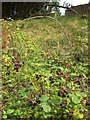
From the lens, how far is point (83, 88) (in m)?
3.51

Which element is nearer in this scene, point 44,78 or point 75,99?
point 75,99

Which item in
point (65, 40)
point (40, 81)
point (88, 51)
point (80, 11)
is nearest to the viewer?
point (40, 81)

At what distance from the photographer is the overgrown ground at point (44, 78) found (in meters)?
2.88

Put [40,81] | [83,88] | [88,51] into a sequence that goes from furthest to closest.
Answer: [88,51]
[83,88]
[40,81]

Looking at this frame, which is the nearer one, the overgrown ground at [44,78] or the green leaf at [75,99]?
the green leaf at [75,99]

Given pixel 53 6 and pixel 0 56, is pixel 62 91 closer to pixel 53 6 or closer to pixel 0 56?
pixel 0 56

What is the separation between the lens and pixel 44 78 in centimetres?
321

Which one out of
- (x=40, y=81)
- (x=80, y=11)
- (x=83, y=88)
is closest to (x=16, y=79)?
(x=40, y=81)

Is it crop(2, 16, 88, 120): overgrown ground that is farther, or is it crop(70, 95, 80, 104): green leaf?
crop(2, 16, 88, 120): overgrown ground

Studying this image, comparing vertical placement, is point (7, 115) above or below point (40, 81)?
below

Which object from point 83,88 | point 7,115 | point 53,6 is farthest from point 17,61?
point 53,6

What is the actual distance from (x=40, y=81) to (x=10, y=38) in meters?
1.95

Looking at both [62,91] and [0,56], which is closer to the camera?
[62,91]

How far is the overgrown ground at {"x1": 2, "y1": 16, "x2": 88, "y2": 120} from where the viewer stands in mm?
2883
